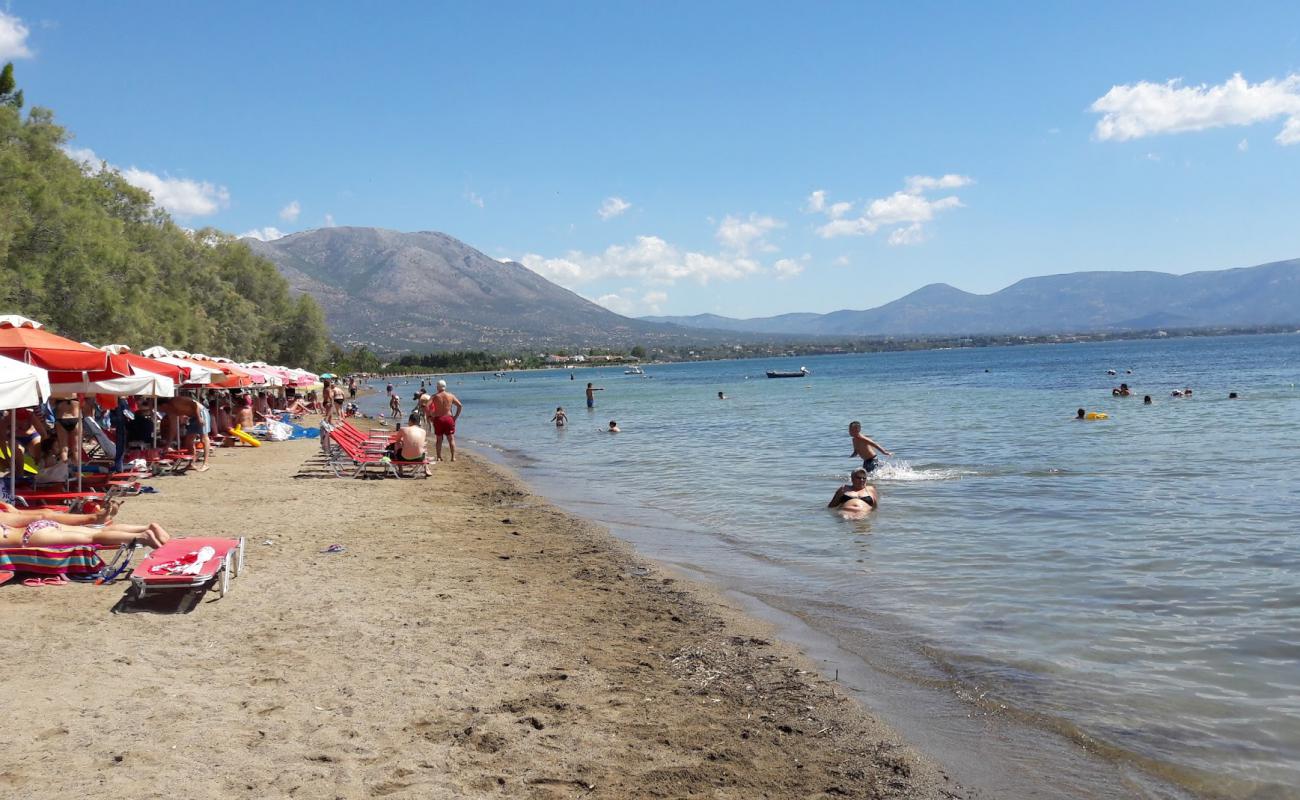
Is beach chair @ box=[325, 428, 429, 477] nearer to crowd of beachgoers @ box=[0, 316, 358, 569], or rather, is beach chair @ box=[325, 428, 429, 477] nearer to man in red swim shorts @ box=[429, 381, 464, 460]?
man in red swim shorts @ box=[429, 381, 464, 460]

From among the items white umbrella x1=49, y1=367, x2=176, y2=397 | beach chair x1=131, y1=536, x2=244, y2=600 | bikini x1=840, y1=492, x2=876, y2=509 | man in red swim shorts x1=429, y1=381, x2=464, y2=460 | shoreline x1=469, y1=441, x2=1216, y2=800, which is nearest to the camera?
shoreline x1=469, y1=441, x2=1216, y2=800

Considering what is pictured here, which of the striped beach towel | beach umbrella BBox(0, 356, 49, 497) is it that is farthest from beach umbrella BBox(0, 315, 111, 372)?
the striped beach towel

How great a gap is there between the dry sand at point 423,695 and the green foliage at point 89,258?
19666 millimetres

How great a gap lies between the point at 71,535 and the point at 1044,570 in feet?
27.6

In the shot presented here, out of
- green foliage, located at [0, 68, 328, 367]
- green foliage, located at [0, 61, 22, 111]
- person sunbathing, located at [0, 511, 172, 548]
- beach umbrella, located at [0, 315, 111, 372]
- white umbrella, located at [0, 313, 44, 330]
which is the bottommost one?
person sunbathing, located at [0, 511, 172, 548]

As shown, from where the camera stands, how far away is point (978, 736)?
192 inches

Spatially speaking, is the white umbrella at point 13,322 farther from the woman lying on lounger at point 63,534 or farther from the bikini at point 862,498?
the bikini at point 862,498

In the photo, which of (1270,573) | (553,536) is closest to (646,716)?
(553,536)

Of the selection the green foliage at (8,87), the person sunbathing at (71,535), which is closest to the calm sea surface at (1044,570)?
the person sunbathing at (71,535)

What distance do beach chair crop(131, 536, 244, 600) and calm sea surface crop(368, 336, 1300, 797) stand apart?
443 centimetres

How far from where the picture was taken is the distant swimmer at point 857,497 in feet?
39.1

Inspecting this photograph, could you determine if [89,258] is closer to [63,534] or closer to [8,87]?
[8,87]

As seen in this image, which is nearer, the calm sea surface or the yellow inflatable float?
the calm sea surface

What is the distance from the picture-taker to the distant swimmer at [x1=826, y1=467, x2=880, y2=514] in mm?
11912
